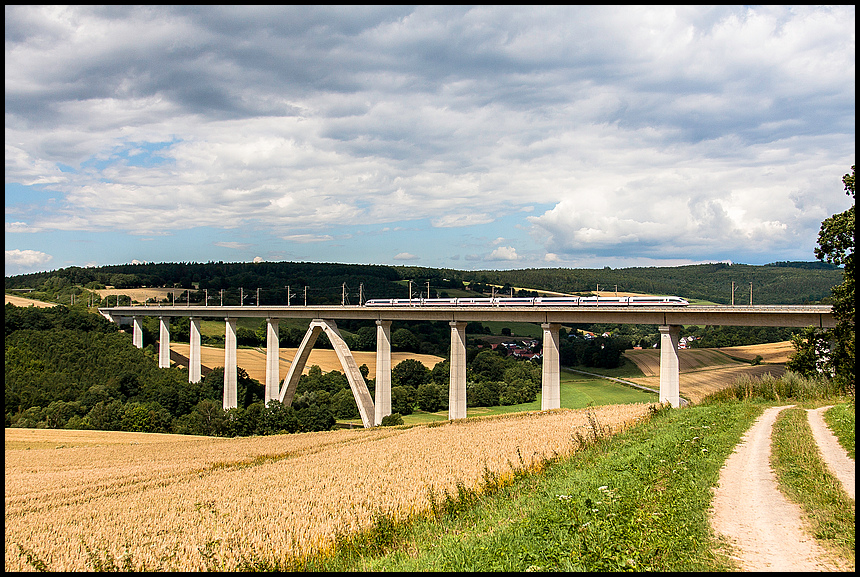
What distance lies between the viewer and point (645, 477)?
12117 mm

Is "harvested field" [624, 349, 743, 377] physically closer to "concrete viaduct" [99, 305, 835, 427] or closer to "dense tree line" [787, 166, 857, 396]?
Answer: "concrete viaduct" [99, 305, 835, 427]

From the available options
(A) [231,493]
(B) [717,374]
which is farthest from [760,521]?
(B) [717,374]

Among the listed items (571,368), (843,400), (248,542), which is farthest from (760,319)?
(571,368)

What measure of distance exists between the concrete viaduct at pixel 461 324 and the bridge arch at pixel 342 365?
0.36ft

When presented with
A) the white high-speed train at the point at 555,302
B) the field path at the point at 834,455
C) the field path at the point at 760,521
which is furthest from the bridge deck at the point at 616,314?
the field path at the point at 760,521

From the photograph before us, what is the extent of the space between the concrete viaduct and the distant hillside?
1637 inches

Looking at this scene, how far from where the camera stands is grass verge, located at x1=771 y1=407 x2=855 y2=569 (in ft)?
26.5

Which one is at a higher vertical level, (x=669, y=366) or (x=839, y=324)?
(x=839, y=324)

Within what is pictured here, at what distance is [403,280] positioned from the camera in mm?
165625

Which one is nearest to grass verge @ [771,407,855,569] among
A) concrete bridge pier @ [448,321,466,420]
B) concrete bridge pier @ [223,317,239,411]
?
concrete bridge pier @ [448,321,466,420]

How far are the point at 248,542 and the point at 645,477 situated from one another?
824 centimetres

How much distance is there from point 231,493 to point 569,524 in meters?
12.2

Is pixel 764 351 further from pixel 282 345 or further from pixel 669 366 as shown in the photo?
pixel 282 345

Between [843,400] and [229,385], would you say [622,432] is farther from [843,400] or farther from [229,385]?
[229,385]
